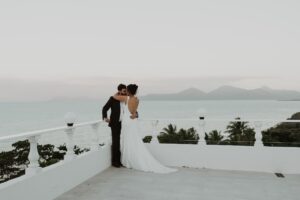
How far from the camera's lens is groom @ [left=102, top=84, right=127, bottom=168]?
6445mm

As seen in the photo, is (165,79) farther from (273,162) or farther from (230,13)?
(273,162)

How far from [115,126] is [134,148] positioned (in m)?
0.55

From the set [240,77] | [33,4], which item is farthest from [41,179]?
[240,77]

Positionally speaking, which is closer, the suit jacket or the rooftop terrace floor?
the rooftop terrace floor

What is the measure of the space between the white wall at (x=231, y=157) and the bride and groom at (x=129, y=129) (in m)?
0.58

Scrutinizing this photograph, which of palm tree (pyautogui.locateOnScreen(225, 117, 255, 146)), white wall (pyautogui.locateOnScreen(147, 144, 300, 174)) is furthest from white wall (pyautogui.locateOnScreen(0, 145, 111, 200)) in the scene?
palm tree (pyautogui.locateOnScreen(225, 117, 255, 146))

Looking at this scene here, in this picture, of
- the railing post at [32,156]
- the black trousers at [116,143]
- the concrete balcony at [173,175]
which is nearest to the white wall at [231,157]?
the concrete balcony at [173,175]

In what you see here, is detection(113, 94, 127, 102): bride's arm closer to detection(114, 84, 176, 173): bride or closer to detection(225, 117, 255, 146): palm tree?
detection(114, 84, 176, 173): bride

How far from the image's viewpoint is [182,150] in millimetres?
6883

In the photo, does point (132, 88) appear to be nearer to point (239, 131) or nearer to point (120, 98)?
point (120, 98)

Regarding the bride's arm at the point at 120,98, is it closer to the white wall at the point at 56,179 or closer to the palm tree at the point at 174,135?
the white wall at the point at 56,179

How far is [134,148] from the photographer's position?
639 cm

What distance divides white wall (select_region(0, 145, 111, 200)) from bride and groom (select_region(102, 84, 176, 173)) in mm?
419

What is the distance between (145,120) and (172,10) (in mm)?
7076
